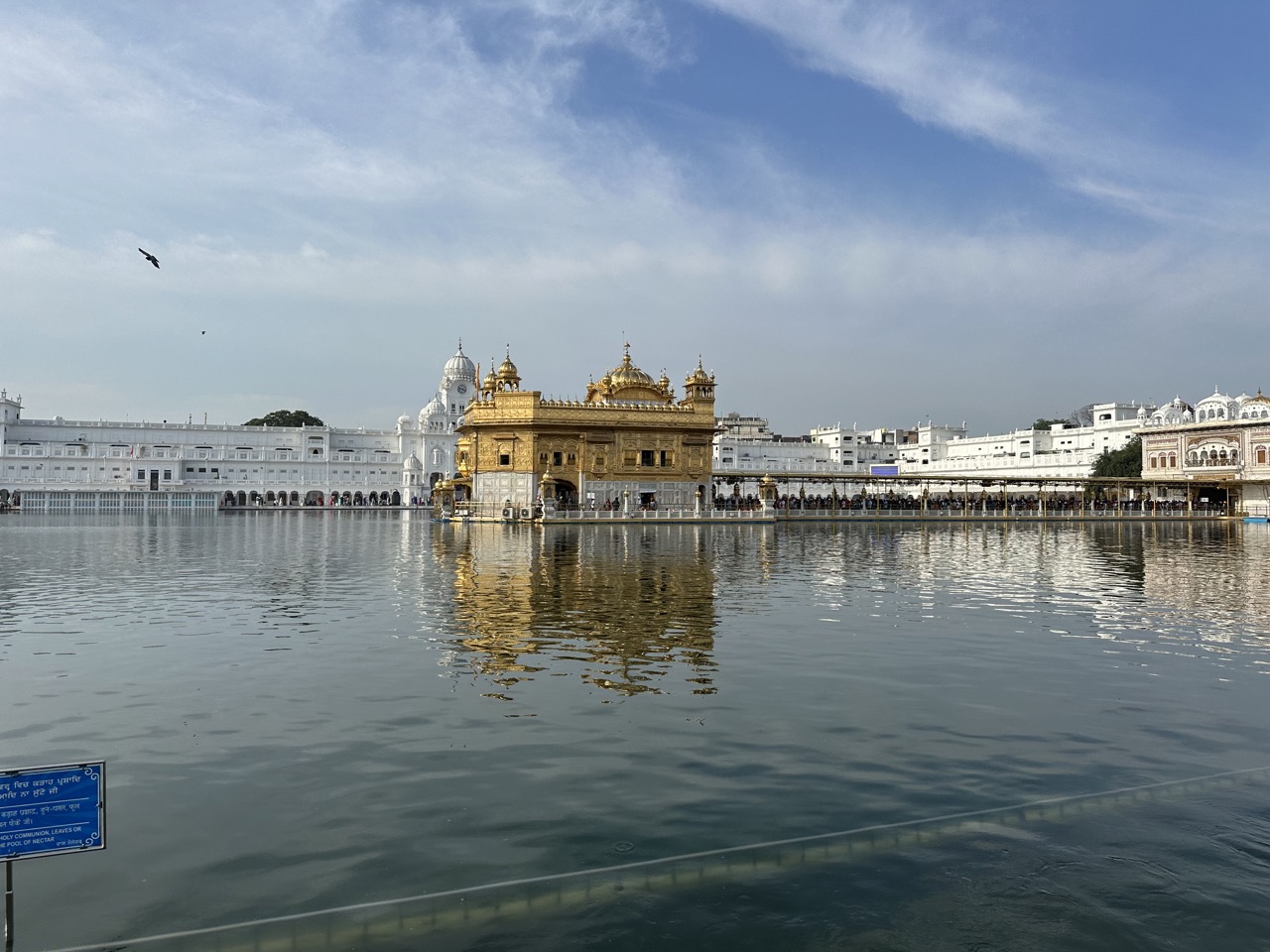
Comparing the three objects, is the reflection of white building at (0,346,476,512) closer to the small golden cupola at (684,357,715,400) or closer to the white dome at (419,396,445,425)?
the white dome at (419,396,445,425)

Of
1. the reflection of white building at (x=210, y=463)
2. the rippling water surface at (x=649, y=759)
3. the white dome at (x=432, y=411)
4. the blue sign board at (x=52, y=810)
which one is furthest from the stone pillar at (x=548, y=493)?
the white dome at (x=432, y=411)

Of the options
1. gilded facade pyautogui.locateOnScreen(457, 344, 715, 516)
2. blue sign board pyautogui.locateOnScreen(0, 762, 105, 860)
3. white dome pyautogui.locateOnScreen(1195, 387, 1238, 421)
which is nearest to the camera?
blue sign board pyautogui.locateOnScreen(0, 762, 105, 860)

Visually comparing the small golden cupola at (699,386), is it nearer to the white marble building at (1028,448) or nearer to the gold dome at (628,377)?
the gold dome at (628,377)

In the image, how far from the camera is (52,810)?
447cm

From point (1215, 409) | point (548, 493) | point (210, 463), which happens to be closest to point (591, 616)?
point (548, 493)

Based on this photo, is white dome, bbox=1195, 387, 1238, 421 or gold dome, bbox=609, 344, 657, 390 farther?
white dome, bbox=1195, 387, 1238, 421

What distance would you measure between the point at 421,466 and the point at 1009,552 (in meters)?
93.0

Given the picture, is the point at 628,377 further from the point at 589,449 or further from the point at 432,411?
the point at 432,411

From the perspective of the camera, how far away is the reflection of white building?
9494cm

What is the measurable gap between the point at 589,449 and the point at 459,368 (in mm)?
72546

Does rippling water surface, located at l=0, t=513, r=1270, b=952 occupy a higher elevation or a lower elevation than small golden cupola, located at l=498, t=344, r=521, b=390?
lower

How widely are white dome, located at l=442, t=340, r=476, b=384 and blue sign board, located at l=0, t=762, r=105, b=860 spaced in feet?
408

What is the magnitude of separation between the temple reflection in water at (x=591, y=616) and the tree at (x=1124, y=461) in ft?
238

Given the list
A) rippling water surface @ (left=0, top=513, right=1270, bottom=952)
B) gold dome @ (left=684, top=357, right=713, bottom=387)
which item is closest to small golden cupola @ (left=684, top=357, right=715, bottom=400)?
gold dome @ (left=684, top=357, right=713, bottom=387)
